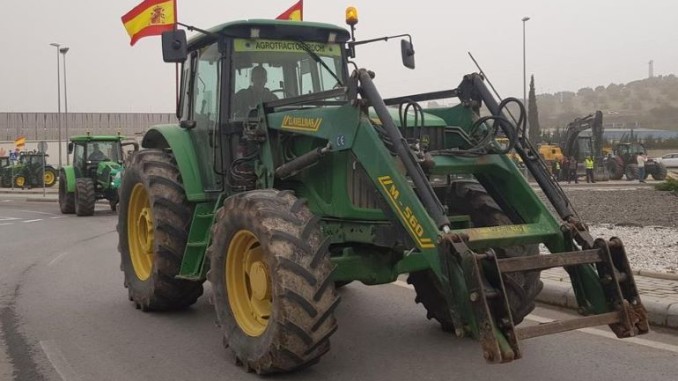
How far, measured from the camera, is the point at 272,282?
4715 millimetres

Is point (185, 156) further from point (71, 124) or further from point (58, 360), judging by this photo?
point (71, 124)

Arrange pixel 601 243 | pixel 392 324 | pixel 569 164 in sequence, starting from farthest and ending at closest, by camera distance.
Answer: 1. pixel 569 164
2. pixel 392 324
3. pixel 601 243

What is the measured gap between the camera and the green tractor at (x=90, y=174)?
68.3ft

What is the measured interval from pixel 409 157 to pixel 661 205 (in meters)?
12.8

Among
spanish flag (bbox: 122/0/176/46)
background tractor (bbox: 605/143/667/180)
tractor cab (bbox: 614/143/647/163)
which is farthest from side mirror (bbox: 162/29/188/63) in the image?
tractor cab (bbox: 614/143/647/163)

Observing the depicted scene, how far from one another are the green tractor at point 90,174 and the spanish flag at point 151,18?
11767mm

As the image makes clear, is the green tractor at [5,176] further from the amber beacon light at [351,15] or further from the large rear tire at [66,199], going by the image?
the amber beacon light at [351,15]

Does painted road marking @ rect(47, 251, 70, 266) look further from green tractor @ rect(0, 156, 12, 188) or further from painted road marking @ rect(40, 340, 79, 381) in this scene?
green tractor @ rect(0, 156, 12, 188)

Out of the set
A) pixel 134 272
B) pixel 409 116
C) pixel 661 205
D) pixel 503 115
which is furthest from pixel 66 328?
pixel 661 205

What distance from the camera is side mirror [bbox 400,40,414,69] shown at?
23.0ft

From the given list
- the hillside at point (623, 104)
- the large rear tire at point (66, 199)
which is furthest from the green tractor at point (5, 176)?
the hillside at point (623, 104)

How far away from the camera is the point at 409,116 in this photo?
18.4 ft

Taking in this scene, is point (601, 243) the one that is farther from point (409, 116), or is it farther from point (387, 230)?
point (409, 116)

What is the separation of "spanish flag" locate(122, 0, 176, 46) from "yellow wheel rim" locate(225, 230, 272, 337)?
5130mm
